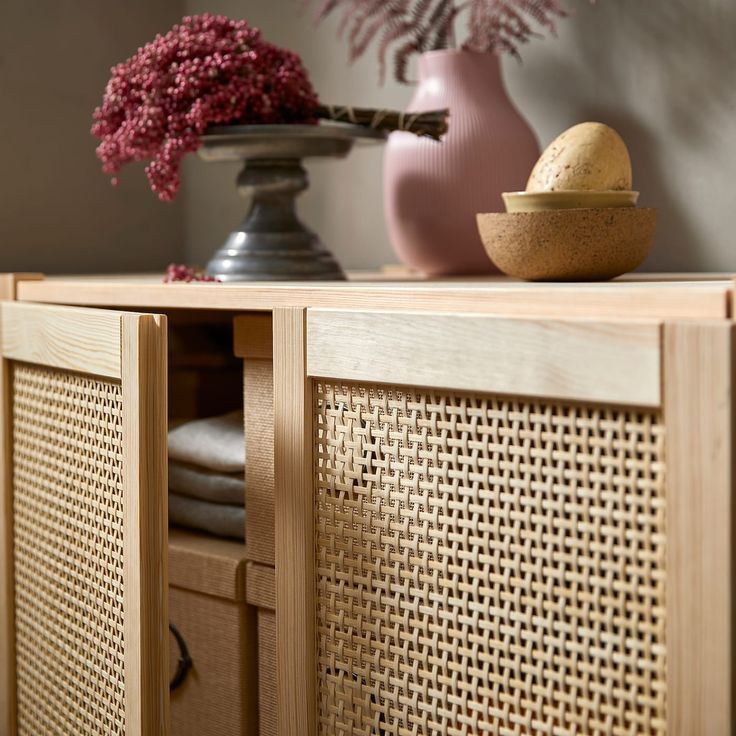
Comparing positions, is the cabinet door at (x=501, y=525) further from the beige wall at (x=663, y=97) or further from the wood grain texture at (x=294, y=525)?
the beige wall at (x=663, y=97)

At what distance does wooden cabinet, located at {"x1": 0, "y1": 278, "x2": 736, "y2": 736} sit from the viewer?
2.02 feet

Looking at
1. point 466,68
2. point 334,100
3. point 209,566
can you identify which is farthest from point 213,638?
point 334,100

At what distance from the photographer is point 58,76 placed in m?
1.60

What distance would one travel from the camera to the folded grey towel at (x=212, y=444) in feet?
3.44

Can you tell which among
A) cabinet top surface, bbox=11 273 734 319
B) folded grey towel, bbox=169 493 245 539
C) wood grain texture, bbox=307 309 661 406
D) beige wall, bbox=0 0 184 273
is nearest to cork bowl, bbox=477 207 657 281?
cabinet top surface, bbox=11 273 734 319

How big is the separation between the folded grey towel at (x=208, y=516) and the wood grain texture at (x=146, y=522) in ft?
0.90


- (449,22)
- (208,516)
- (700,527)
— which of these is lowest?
(208,516)

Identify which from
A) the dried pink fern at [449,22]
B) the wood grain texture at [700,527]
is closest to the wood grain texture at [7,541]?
the dried pink fern at [449,22]

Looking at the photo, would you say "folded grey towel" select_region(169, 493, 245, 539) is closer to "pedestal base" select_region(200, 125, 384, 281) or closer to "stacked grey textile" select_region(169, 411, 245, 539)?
"stacked grey textile" select_region(169, 411, 245, 539)

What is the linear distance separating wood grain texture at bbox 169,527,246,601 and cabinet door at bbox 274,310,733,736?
15 cm

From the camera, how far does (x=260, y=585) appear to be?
3.20ft

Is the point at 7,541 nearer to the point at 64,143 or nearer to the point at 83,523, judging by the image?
the point at 83,523

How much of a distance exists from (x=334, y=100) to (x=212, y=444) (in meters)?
0.75

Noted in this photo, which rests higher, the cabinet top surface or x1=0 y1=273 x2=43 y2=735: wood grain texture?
the cabinet top surface
